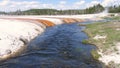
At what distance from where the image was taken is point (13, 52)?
26.7 meters

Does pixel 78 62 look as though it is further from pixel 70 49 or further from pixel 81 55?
pixel 70 49

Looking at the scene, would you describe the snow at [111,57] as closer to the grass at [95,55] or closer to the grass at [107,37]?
the grass at [95,55]

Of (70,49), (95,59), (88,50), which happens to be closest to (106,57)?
(95,59)

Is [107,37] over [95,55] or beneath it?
over

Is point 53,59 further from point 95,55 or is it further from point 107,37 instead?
point 107,37

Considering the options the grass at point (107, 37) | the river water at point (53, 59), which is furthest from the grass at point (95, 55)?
the grass at point (107, 37)

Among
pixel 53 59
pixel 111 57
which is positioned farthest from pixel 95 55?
pixel 53 59

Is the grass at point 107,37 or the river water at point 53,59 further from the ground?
the grass at point 107,37

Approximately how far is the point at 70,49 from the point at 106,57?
7137mm

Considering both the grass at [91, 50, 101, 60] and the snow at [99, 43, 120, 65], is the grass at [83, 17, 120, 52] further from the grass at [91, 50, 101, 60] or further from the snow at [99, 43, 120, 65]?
the snow at [99, 43, 120, 65]

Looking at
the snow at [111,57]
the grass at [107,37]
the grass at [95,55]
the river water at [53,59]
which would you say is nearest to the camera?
the river water at [53,59]

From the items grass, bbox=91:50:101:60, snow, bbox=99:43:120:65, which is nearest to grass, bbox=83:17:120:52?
grass, bbox=91:50:101:60

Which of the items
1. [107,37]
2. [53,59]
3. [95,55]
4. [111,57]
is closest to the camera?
[111,57]

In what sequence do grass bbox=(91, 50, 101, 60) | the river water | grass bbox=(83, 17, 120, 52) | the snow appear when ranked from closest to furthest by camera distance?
the river water
the snow
grass bbox=(91, 50, 101, 60)
grass bbox=(83, 17, 120, 52)
